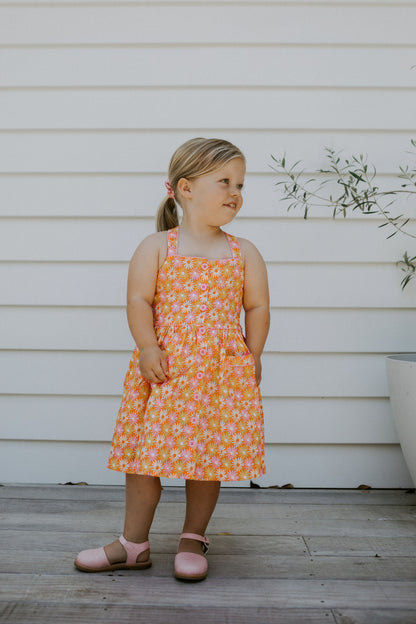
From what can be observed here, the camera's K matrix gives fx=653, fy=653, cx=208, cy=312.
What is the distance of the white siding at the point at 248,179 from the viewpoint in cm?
251

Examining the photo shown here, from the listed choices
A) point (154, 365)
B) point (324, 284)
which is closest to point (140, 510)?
point (154, 365)

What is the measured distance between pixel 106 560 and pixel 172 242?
0.87 m

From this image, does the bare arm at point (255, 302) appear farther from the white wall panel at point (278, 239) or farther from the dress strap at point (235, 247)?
the white wall panel at point (278, 239)

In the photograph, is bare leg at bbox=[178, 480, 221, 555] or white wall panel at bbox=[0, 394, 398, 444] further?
white wall panel at bbox=[0, 394, 398, 444]

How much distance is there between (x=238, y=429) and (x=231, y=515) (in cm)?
64

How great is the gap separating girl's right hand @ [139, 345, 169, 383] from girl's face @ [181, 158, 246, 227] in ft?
1.32

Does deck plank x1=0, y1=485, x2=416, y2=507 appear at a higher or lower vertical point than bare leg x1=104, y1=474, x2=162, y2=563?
lower

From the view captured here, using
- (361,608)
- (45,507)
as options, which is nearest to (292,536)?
(361,608)

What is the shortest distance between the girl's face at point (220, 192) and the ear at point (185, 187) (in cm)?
2

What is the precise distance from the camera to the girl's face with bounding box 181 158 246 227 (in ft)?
5.87

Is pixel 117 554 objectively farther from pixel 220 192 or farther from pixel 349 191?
pixel 349 191

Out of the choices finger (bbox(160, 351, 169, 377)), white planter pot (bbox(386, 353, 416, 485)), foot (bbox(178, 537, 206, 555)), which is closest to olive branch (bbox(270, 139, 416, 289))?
white planter pot (bbox(386, 353, 416, 485))

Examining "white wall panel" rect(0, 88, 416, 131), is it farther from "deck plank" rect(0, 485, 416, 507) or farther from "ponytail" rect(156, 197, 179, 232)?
"deck plank" rect(0, 485, 416, 507)

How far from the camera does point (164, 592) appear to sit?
1.61 m
